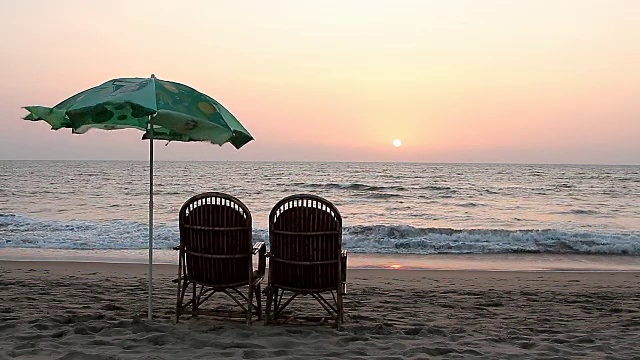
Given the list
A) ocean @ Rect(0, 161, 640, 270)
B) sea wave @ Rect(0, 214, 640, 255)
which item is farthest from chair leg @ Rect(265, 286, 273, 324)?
sea wave @ Rect(0, 214, 640, 255)

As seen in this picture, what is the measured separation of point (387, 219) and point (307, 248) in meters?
15.8

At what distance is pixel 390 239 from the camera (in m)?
14.6

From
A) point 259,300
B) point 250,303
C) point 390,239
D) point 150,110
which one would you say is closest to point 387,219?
point 390,239

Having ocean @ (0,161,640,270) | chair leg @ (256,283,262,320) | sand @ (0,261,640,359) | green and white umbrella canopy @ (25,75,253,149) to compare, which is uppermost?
green and white umbrella canopy @ (25,75,253,149)

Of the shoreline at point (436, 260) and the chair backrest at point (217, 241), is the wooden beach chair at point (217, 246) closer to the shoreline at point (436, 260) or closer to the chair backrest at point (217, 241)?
the chair backrest at point (217, 241)

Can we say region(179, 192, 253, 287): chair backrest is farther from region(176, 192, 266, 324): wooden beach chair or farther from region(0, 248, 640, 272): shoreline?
region(0, 248, 640, 272): shoreline

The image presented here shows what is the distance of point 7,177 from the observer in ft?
137

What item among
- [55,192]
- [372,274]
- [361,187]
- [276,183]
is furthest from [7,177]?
[372,274]

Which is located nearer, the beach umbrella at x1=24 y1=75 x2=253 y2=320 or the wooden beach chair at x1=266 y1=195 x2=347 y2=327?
the beach umbrella at x1=24 y1=75 x2=253 y2=320

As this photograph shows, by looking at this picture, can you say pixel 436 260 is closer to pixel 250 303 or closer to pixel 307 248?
pixel 307 248

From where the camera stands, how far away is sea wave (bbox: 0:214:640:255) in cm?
1327

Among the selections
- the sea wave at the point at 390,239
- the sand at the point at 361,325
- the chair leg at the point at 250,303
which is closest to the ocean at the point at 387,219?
the sea wave at the point at 390,239

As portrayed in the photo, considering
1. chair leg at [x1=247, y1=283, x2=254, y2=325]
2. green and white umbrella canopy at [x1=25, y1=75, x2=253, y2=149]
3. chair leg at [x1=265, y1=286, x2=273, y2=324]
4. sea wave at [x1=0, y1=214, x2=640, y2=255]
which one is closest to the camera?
green and white umbrella canopy at [x1=25, y1=75, x2=253, y2=149]

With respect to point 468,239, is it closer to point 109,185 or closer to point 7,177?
point 109,185
